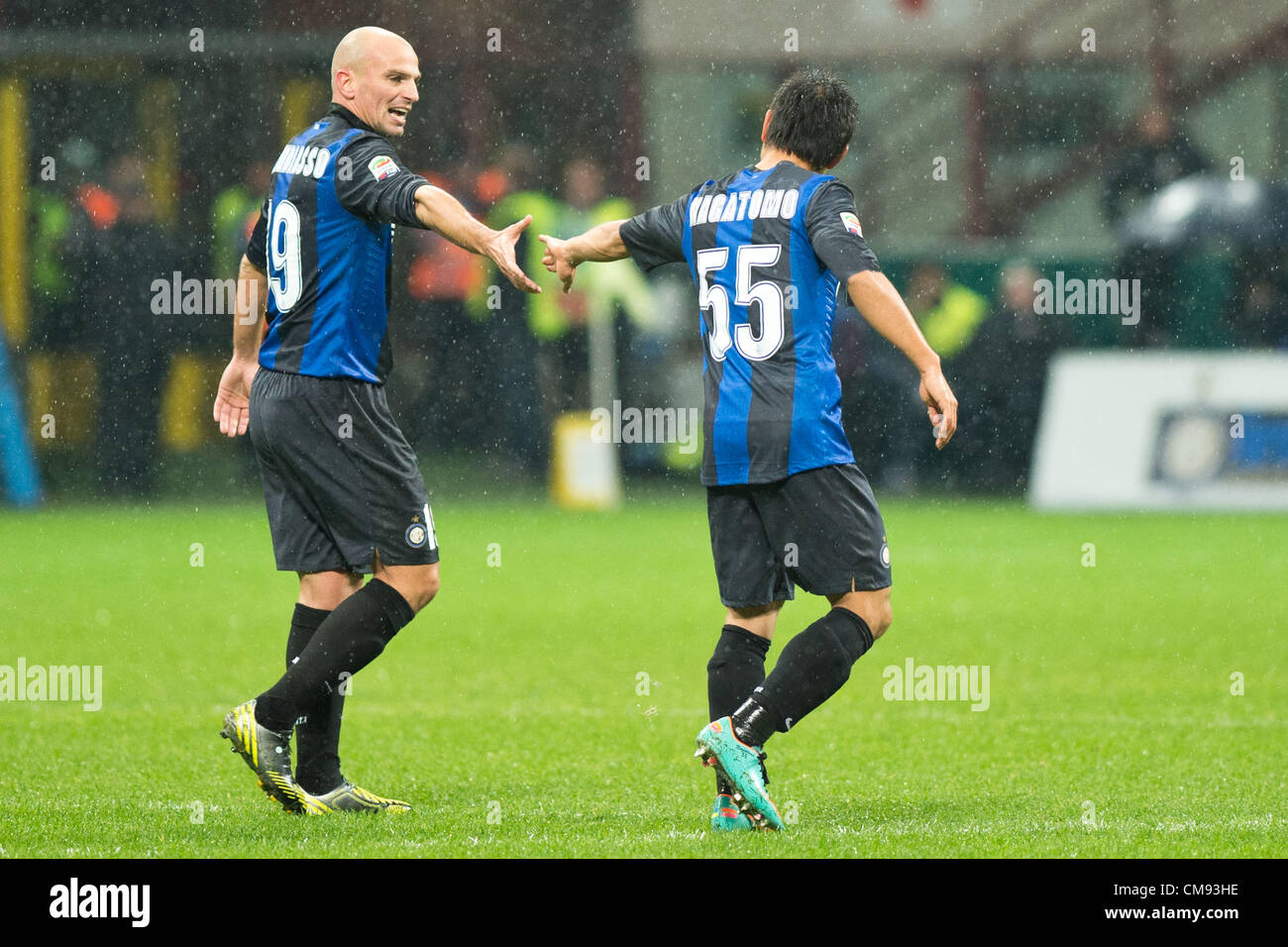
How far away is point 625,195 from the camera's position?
1673cm

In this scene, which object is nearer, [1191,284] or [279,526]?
[279,526]

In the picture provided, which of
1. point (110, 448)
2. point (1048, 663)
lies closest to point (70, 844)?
point (1048, 663)

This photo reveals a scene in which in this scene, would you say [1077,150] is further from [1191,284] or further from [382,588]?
[382,588]

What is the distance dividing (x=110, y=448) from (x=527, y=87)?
5052 millimetres

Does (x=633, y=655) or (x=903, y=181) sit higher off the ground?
(x=903, y=181)

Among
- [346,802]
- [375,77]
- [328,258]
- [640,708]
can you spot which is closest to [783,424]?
[328,258]

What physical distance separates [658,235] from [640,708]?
89.6 inches

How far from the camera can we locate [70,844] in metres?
4.16

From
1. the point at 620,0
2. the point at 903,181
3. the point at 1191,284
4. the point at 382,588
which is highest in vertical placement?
the point at 620,0

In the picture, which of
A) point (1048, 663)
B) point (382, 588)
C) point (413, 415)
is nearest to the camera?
point (382, 588)

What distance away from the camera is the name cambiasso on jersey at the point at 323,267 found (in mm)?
4551

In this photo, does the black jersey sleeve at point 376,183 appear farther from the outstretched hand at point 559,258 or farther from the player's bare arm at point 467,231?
the outstretched hand at point 559,258

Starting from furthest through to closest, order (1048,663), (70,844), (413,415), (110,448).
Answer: (413,415) → (110,448) → (1048,663) → (70,844)

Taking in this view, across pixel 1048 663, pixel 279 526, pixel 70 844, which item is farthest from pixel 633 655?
pixel 70 844
